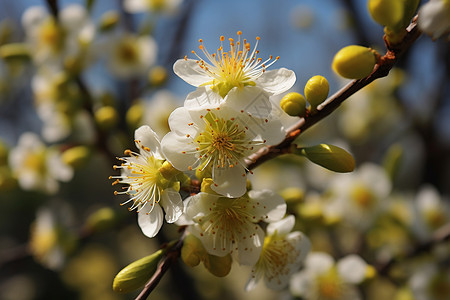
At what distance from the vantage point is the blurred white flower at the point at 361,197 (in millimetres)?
1428

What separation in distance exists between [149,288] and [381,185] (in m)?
1.08

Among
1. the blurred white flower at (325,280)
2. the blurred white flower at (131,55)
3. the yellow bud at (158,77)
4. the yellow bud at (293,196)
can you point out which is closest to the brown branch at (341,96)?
the yellow bud at (293,196)

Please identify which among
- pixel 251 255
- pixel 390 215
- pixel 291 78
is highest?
pixel 291 78

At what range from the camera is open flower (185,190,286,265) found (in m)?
0.73

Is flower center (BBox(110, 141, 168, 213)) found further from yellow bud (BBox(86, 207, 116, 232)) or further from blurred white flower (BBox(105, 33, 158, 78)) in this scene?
blurred white flower (BBox(105, 33, 158, 78))

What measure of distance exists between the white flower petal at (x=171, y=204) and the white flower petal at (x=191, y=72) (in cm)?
21

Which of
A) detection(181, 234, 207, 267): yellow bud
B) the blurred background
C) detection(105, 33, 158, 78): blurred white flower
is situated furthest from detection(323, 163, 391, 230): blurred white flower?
detection(105, 33, 158, 78): blurred white flower

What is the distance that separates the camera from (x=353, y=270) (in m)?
1.12

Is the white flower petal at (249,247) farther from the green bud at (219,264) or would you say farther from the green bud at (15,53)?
the green bud at (15,53)

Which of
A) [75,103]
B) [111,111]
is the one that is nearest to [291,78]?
[111,111]

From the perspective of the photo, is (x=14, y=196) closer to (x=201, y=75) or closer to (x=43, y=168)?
(x=43, y=168)

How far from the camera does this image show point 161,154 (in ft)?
2.40

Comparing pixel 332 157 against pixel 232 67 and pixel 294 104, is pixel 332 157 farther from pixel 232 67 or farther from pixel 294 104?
pixel 232 67

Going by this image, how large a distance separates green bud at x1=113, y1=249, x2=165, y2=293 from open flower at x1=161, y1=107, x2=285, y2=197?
19 centimetres
